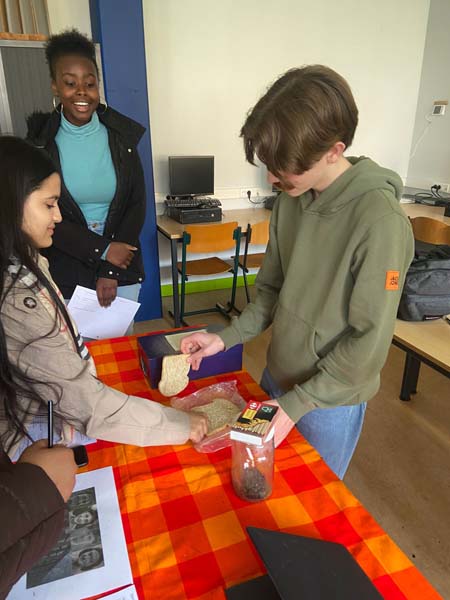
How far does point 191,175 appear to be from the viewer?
3475 mm

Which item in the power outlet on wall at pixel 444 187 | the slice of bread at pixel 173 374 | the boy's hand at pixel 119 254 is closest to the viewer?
the slice of bread at pixel 173 374

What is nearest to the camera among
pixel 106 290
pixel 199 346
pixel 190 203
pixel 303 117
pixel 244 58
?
pixel 303 117

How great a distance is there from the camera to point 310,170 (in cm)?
81

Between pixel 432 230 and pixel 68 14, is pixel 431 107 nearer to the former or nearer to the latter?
pixel 432 230

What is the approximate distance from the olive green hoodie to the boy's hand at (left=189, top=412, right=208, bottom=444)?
0.61 feet

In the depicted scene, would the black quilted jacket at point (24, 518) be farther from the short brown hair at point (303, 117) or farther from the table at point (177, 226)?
the table at point (177, 226)

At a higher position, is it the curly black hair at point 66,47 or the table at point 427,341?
the curly black hair at point 66,47

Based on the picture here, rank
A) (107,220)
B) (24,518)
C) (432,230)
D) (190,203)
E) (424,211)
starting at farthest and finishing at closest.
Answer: (424,211) < (190,203) < (432,230) < (107,220) < (24,518)

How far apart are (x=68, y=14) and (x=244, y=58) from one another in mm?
1368

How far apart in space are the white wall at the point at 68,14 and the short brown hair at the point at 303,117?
299 cm

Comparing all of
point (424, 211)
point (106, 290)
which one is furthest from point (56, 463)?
point (424, 211)

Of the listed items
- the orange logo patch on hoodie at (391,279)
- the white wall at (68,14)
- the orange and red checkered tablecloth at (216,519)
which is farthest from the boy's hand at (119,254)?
the white wall at (68,14)

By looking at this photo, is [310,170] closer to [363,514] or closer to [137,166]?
[363,514]

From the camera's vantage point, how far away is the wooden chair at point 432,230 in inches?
117
